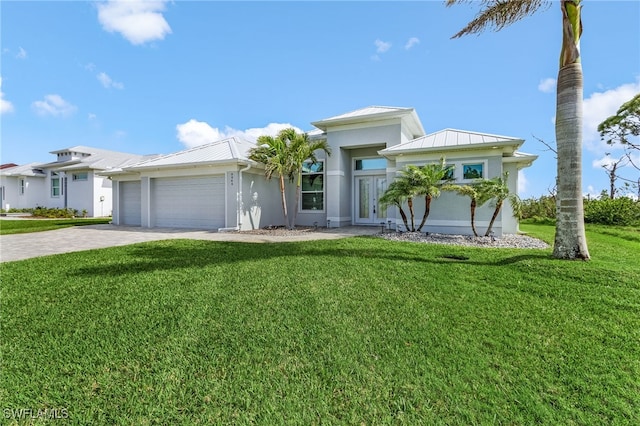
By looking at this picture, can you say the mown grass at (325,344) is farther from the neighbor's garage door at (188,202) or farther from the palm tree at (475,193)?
the neighbor's garage door at (188,202)

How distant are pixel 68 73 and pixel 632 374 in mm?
18863

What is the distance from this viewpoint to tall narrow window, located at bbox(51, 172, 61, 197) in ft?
88.8

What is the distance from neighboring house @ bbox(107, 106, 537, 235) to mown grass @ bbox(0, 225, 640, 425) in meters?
6.23

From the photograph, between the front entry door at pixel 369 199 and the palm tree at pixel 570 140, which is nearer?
the palm tree at pixel 570 140

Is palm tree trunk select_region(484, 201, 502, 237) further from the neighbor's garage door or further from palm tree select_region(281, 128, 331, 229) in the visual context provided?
the neighbor's garage door

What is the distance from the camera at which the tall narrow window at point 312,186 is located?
624 inches

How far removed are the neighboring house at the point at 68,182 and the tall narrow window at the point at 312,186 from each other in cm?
1811

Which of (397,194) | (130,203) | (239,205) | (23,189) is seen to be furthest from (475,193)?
(23,189)

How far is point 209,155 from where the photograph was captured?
14.7 m

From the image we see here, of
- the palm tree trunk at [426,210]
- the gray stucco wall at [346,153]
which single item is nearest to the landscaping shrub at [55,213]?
the gray stucco wall at [346,153]

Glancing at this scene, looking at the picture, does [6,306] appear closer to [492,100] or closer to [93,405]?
[93,405]

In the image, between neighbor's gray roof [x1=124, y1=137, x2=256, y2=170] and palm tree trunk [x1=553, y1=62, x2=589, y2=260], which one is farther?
neighbor's gray roof [x1=124, y1=137, x2=256, y2=170]

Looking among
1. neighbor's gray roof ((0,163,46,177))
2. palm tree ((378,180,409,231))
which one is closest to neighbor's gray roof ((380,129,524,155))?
palm tree ((378,180,409,231))

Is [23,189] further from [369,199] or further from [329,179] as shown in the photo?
[369,199]
